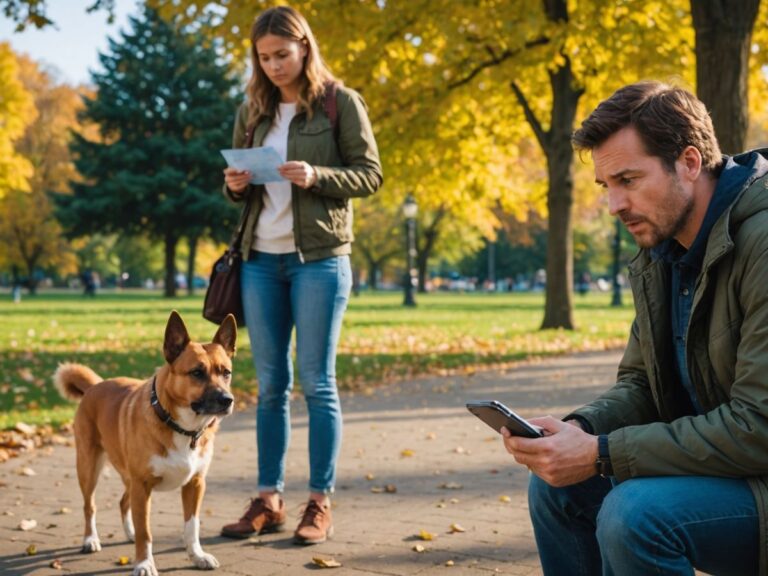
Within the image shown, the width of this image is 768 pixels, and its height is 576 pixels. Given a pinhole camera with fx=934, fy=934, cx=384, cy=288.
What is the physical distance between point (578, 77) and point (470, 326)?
6261 mm

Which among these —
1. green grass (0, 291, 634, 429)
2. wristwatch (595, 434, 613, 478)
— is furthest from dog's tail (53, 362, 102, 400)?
green grass (0, 291, 634, 429)

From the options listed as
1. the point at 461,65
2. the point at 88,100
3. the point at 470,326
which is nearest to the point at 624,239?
the point at 88,100

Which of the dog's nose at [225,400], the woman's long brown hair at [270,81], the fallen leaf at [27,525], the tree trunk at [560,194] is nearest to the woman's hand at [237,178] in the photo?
the woman's long brown hair at [270,81]

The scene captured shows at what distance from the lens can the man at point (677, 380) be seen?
7.95 ft

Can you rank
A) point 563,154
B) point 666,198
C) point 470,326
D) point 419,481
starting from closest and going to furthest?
1. point 666,198
2. point 419,481
3. point 563,154
4. point 470,326

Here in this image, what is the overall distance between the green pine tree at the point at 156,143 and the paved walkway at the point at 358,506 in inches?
1342

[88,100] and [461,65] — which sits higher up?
[88,100]

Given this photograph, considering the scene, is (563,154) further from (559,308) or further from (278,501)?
(278,501)

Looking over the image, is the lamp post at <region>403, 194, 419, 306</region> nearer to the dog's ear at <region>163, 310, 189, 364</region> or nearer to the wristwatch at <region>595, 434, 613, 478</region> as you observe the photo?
the dog's ear at <region>163, 310, 189, 364</region>

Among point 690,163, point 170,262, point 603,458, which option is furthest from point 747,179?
point 170,262

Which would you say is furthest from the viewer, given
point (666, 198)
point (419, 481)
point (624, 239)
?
point (624, 239)

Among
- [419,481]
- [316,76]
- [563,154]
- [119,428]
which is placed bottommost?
[419,481]

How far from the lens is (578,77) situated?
17.2m

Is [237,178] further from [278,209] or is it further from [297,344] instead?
[297,344]
